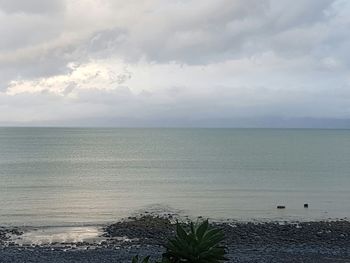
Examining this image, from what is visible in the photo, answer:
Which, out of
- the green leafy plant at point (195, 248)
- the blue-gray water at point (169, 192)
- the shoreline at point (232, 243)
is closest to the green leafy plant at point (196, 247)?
the green leafy plant at point (195, 248)

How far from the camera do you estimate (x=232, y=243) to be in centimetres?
2639

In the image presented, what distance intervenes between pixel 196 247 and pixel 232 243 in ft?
67.6

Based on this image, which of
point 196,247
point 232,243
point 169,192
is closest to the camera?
point 196,247

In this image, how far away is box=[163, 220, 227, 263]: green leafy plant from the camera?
6.52 metres

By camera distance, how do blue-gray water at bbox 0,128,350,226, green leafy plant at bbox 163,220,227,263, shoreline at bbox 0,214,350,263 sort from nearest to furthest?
green leafy plant at bbox 163,220,227,263 → shoreline at bbox 0,214,350,263 → blue-gray water at bbox 0,128,350,226

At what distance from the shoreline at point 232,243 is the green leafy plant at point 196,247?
50.4 feet

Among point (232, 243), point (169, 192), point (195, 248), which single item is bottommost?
point (169, 192)

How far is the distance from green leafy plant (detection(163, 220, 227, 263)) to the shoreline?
1535 cm

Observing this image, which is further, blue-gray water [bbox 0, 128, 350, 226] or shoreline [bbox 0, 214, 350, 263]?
blue-gray water [bbox 0, 128, 350, 226]

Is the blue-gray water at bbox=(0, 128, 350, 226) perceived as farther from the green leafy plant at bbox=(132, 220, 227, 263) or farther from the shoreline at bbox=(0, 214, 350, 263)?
the green leafy plant at bbox=(132, 220, 227, 263)

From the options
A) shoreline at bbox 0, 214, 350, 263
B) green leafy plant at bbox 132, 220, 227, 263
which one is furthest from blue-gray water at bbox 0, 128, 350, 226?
green leafy plant at bbox 132, 220, 227, 263

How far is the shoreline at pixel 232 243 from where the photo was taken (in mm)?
22562

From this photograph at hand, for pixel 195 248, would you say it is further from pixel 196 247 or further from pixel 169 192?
pixel 169 192

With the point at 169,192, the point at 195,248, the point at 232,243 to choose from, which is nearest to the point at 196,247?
the point at 195,248
